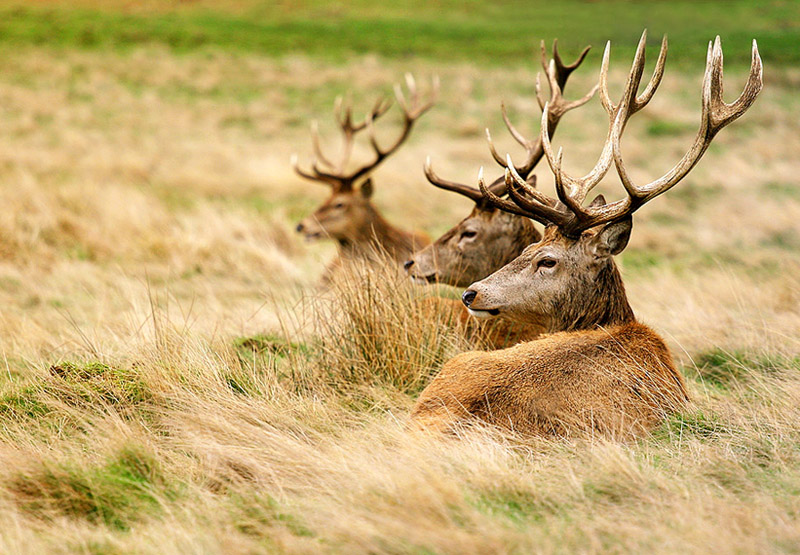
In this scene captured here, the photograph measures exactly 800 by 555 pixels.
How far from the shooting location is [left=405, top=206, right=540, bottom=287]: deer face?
6242 millimetres

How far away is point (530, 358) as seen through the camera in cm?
400

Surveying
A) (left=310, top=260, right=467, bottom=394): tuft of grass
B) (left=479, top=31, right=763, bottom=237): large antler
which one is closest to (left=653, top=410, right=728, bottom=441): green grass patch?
(left=479, top=31, right=763, bottom=237): large antler

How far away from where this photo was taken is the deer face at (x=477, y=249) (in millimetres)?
6242

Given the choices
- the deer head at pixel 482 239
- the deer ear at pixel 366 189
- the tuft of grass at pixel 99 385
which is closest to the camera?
the tuft of grass at pixel 99 385

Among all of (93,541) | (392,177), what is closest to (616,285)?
(93,541)

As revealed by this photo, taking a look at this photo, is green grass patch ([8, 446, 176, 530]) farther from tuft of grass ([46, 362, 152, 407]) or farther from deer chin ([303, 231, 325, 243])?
deer chin ([303, 231, 325, 243])

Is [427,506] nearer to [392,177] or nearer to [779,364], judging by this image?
[779,364]

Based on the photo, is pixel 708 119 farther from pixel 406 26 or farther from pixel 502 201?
pixel 406 26

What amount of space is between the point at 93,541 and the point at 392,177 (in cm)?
1134

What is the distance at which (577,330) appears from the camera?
468 cm

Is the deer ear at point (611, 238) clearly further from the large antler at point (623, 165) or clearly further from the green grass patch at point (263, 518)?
the green grass patch at point (263, 518)

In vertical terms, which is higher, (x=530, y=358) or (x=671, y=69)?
(x=671, y=69)

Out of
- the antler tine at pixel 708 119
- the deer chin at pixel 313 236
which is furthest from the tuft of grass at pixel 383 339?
the deer chin at pixel 313 236

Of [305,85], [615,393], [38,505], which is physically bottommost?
[38,505]
